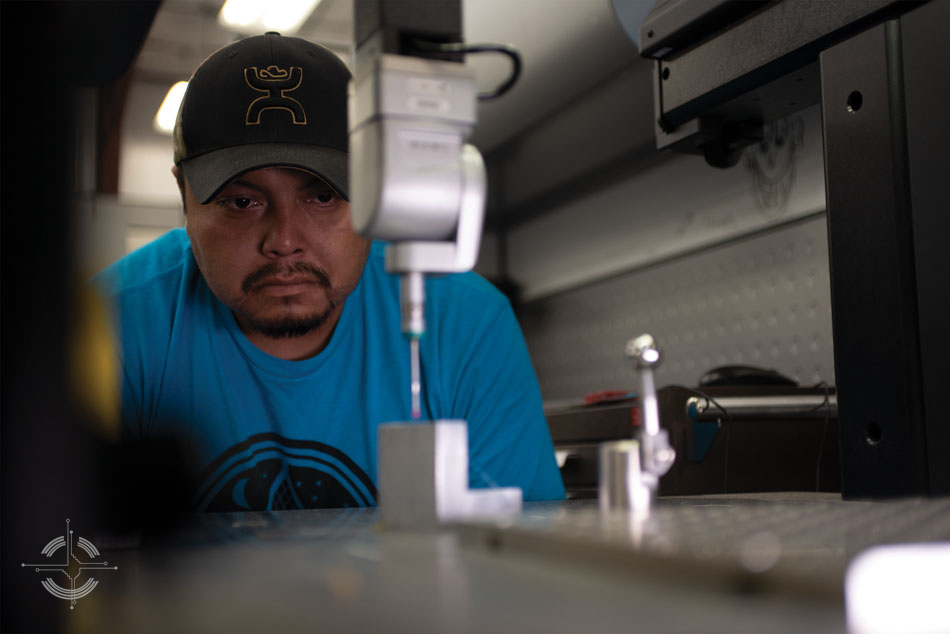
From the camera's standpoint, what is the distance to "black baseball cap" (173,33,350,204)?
4.17ft

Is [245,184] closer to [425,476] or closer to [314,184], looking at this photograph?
[314,184]

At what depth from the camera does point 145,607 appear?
42 cm

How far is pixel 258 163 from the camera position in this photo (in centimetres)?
127

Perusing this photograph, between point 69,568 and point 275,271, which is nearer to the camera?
point 69,568

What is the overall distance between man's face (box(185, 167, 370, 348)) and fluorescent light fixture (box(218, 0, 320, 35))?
6.02 feet

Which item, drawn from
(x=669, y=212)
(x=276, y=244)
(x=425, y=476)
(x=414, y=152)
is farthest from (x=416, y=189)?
(x=669, y=212)

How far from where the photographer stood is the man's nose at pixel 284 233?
4.56 feet

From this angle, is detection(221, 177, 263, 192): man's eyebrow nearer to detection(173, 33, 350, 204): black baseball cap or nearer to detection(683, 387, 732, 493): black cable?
detection(173, 33, 350, 204): black baseball cap

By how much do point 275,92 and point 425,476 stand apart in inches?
31.9

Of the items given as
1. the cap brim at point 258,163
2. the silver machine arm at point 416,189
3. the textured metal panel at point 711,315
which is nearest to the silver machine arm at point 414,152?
the silver machine arm at point 416,189

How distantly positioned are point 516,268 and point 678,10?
9.92 ft

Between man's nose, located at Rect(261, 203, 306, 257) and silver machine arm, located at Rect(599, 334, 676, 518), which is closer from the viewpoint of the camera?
silver machine arm, located at Rect(599, 334, 676, 518)

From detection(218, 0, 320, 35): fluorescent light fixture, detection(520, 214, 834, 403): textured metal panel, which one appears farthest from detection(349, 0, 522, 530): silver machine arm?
detection(218, 0, 320, 35): fluorescent light fixture

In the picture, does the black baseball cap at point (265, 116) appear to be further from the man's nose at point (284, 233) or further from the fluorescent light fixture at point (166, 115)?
the fluorescent light fixture at point (166, 115)
